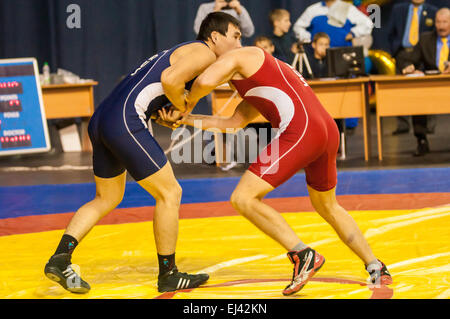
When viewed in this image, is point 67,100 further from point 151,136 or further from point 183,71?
point 183,71

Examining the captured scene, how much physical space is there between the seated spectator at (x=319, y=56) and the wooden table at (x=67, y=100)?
8.37 feet

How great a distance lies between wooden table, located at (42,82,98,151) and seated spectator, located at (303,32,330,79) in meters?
2.55

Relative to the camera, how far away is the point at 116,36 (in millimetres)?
11555

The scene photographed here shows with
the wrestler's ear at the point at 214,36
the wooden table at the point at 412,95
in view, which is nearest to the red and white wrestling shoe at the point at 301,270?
the wrestler's ear at the point at 214,36

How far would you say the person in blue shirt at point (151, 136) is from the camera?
3.18 meters

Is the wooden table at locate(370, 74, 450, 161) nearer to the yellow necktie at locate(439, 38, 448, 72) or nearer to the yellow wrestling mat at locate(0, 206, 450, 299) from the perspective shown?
the yellow necktie at locate(439, 38, 448, 72)

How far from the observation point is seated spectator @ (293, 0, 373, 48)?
848 centimetres

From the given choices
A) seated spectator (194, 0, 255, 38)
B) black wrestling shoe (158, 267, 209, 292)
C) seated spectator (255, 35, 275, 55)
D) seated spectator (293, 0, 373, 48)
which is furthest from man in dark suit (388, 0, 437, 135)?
black wrestling shoe (158, 267, 209, 292)

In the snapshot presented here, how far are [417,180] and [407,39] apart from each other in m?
3.61

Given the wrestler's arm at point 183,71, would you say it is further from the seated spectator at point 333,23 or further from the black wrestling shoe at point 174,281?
the seated spectator at point 333,23

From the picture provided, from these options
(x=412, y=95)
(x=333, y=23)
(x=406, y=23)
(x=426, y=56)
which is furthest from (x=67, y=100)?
(x=406, y=23)

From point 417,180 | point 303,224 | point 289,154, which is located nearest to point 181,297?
point 289,154

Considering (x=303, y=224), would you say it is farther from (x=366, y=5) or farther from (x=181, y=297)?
(x=366, y=5)

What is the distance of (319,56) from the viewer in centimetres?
785
